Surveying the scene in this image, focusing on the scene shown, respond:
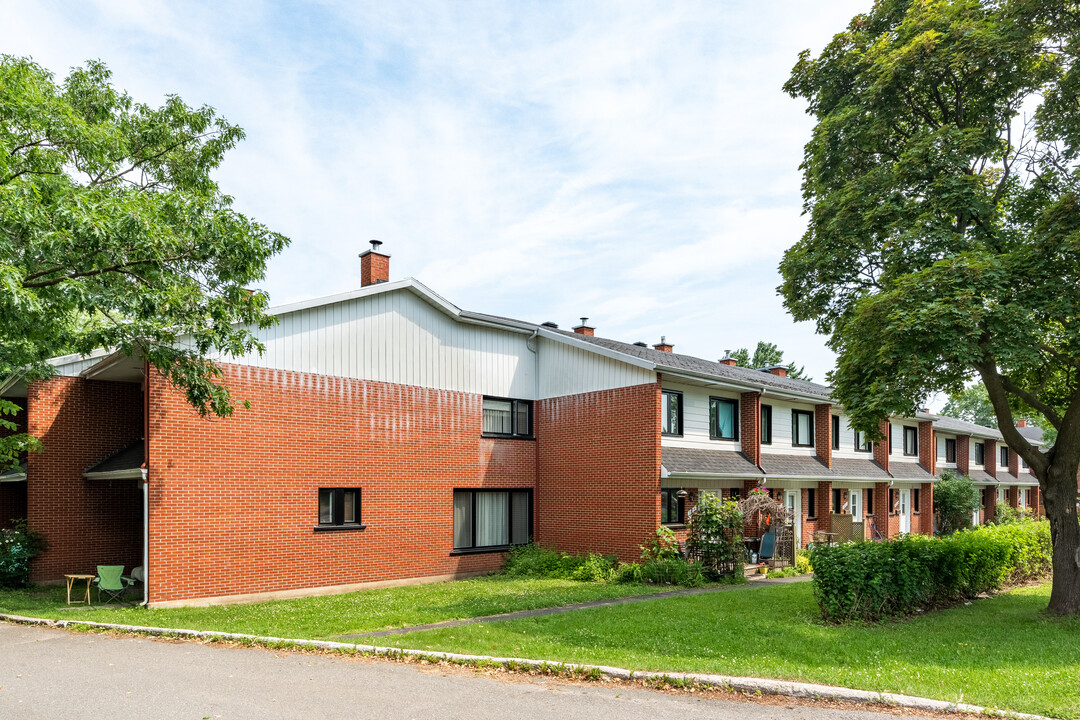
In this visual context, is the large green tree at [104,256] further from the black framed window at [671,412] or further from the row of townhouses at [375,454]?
the black framed window at [671,412]

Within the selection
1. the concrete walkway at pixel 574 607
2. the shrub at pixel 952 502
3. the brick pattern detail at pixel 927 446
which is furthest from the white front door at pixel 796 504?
the shrub at pixel 952 502

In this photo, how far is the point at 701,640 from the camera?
10.8 m

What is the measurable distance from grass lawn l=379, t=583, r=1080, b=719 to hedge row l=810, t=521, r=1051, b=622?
0.45 meters

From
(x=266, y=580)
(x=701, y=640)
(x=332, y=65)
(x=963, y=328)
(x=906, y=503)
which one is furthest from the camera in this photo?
(x=906, y=503)

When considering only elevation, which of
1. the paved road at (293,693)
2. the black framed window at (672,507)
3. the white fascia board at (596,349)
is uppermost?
the white fascia board at (596,349)

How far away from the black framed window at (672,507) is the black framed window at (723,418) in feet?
8.07

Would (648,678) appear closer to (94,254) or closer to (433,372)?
(94,254)

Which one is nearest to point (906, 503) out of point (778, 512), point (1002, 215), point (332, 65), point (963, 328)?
point (778, 512)

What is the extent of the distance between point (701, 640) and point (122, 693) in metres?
7.68

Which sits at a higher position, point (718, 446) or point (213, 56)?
point (213, 56)

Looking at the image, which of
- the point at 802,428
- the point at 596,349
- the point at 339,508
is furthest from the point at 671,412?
the point at 339,508

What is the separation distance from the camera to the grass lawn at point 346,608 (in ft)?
40.1

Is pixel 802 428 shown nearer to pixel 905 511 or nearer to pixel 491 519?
pixel 905 511

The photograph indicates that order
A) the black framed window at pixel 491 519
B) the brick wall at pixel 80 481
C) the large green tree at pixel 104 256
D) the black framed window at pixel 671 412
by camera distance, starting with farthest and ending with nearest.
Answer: the black framed window at pixel 671 412
the black framed window at pixel 491 519
the brick wall at pixel 80 481
the large green tree at pixel 104 256
